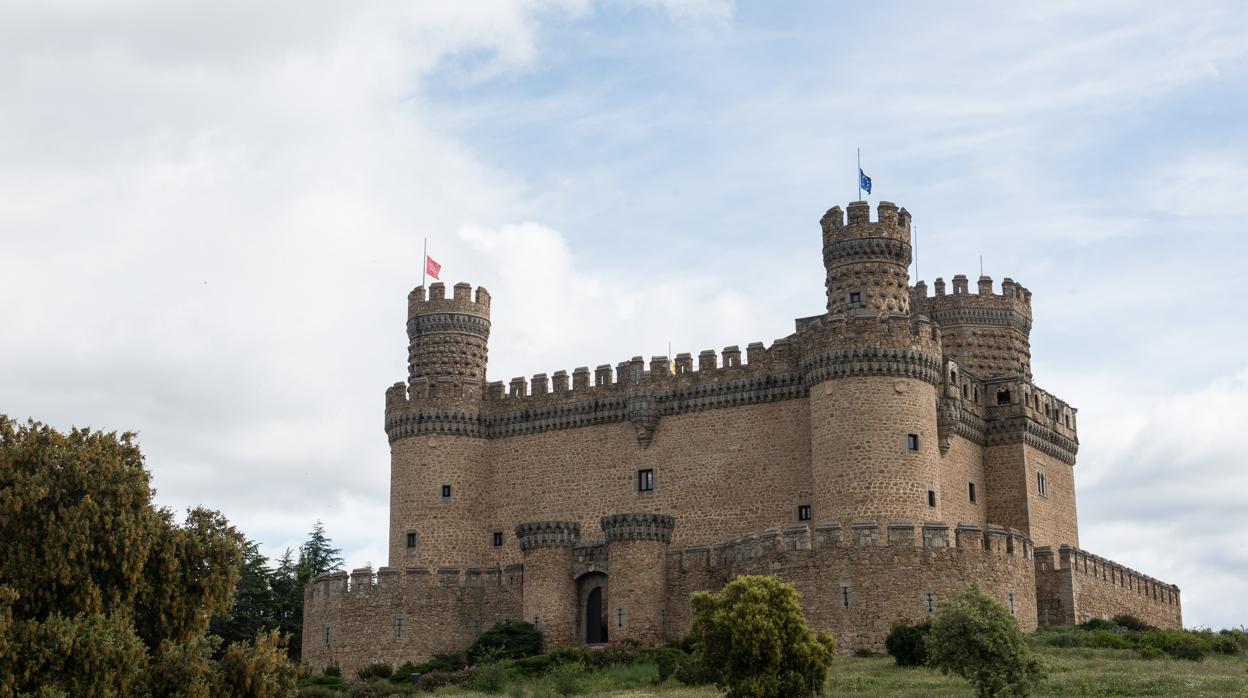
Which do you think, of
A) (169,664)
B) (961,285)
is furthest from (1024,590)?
(169,664)

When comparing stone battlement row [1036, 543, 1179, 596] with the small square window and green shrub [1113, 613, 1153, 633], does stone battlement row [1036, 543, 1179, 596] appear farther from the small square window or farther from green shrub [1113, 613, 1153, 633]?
the small square window

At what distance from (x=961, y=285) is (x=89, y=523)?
1333 inches

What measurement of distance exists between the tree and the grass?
68cm

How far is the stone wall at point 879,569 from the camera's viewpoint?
42719mm

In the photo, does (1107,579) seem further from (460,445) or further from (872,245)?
(460,445)

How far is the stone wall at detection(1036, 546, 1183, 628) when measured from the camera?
4734 centimetres

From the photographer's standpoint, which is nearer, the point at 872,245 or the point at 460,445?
the point at 872,245

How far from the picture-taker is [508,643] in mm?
46406

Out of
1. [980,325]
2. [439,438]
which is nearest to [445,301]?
[439,438]

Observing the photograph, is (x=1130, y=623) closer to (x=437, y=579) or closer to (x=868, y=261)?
(x=868, y=261)

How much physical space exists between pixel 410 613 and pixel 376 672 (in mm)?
2234

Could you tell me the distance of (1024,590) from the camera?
45.2 m

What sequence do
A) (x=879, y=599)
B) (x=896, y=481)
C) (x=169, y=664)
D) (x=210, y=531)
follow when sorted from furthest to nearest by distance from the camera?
(x=896, y=481) → (x=879, y=599) → (x=210, y=531) → (x=169, y=664)

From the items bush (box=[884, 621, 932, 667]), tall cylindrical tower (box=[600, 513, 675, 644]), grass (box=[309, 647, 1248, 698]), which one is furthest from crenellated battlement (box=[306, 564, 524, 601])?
bush (box=[884, 621, 932, 667])
